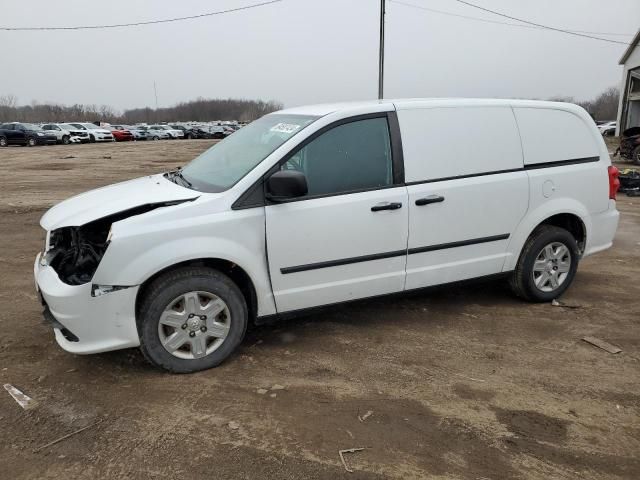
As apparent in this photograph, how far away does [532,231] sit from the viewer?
4.73m

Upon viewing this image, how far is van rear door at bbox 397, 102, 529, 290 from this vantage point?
413 cm

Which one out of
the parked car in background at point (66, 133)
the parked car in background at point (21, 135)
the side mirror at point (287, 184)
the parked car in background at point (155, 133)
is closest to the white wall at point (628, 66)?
the side mirror at point (287, 184)

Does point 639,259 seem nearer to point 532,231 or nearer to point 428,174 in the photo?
point 532,231

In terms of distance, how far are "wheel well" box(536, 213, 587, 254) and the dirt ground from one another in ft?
2.10

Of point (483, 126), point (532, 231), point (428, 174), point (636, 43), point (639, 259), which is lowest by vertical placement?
point (639, 259)

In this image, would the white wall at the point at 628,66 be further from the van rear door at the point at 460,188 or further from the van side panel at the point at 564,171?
the van rear door at the point at 460,188

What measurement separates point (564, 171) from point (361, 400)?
2877 mm

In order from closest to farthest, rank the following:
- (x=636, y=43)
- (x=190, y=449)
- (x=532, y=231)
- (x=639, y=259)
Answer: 1. (x=190, y=449)
2. (x=532, y=231)
3. (x=639, y=259)
4. (x=636, y=43)

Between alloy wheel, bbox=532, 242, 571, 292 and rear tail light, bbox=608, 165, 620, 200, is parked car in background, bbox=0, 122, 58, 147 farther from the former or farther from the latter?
rear tail light, bbox=608, 165, 620, 200

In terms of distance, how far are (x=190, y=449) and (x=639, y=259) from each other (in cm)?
599

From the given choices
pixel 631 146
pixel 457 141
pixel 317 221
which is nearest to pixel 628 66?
pixel 631 146

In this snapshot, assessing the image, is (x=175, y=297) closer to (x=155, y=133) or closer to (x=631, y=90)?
(x=631, y=90)

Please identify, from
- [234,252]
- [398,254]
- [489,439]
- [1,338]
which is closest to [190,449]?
[234,252]

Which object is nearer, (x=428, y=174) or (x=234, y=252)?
(x=234, y=252)
